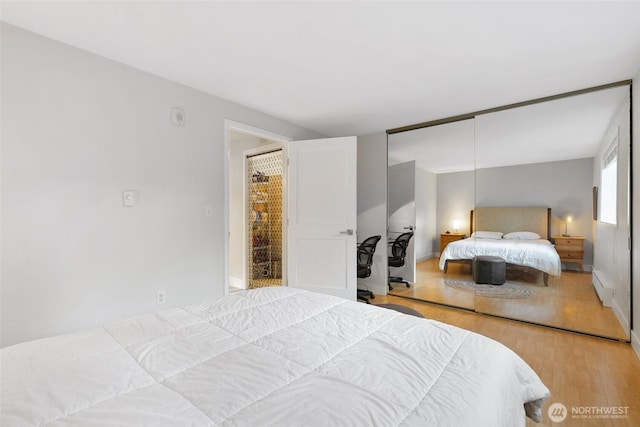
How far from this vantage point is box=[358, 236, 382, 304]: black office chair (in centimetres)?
391

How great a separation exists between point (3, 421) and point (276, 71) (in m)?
2.51

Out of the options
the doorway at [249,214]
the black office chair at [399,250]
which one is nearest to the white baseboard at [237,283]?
the doorway at [249,214]

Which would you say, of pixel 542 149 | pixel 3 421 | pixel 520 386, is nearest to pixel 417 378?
pixel 520 386

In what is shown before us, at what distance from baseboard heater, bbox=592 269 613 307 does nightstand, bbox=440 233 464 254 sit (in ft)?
4.13

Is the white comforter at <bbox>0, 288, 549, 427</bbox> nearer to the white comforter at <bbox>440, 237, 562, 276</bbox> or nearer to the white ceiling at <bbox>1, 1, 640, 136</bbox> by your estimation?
the white ceiling at <bbox>1, 1, 640, 136</bbox>

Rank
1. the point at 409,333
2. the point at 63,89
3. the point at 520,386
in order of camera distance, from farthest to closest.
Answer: the point at 63,89 < the point at 409,333 < the point at 520,386

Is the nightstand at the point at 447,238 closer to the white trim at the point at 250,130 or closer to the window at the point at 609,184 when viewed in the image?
the window at the point at 609,184

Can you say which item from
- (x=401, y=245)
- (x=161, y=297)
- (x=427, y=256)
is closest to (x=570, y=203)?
(x=427, y=256)

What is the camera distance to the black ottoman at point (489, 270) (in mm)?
3318

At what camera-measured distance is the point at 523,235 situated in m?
3.12

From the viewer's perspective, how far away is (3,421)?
70cm

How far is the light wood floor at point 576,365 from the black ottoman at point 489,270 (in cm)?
43

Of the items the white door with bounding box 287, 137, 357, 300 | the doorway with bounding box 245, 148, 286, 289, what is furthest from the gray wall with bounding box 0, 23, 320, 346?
the doorway with bounding box 245, 148, 286, 289

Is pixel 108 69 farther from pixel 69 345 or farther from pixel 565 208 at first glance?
pixel 565 208
